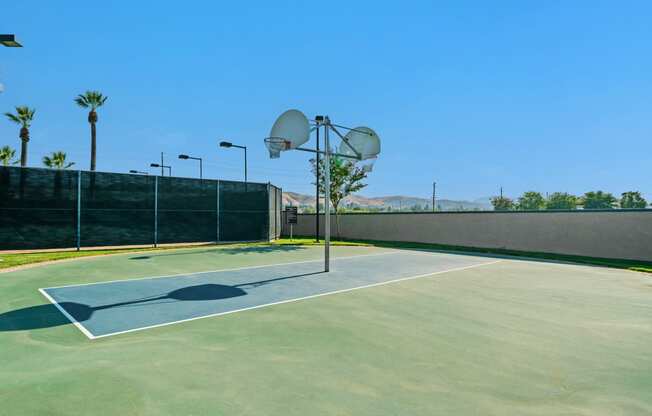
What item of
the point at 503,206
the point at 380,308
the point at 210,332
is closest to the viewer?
the point at 210,332

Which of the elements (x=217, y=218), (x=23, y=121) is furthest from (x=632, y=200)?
(x=23, y=121)

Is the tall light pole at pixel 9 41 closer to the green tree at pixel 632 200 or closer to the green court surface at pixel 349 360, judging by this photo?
the green court surface at pixel 349 360

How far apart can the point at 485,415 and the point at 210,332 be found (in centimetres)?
402

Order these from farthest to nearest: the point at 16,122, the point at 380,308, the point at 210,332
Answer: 1. the point at 16,122
2. the point at 380,308
3. the point at 210,332

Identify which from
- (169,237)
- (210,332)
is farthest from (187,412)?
(169,237)

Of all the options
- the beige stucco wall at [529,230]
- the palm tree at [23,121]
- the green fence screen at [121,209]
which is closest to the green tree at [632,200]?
the beige stucco wall at [529,230]

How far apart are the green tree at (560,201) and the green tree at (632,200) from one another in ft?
27.4

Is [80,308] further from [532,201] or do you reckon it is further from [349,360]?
[532,201]

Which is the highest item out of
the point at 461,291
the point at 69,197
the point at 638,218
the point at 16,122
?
the point at 16,122

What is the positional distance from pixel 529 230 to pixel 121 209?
2422 cm

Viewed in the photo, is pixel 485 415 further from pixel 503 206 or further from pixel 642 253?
pixel 503 206

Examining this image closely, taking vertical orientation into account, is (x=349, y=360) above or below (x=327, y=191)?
below

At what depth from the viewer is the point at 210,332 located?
17.8ft

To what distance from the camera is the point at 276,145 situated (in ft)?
42.9
